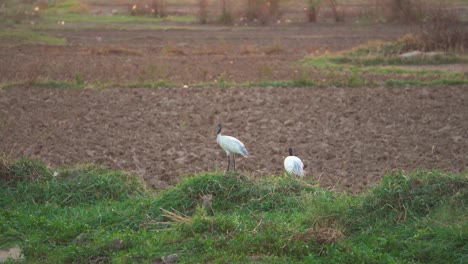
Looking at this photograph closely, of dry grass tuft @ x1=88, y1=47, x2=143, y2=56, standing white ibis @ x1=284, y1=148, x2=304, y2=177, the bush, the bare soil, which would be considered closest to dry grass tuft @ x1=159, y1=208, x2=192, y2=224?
Answer: standing white ibis @ x1=284, y1=148, x2=304, y2=177

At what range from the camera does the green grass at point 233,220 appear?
25.6ft

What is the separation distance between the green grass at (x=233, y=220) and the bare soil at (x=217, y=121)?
1710mm

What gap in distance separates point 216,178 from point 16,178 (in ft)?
9.13

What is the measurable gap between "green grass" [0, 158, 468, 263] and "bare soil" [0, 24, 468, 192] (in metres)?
1.71

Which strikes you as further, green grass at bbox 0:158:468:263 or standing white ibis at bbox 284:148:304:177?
standing white ibis at bbox 284:148:304:177

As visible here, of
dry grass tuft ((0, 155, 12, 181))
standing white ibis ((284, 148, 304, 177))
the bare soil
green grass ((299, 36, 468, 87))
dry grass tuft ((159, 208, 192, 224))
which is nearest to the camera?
dry grass tuft ((159, 208, 192, 224))

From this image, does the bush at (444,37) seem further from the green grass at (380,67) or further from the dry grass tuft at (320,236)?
the dry grass tuft at (320,236)

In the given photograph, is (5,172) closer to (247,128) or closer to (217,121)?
(247,128)

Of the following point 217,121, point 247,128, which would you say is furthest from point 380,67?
point 247,128

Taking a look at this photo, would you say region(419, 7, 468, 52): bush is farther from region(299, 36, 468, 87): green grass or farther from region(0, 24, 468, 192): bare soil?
region(0, 24, 468, 192): bare soil

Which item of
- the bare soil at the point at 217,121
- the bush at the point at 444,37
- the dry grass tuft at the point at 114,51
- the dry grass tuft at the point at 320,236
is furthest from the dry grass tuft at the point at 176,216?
the dry grass tuft at the point at 114,51

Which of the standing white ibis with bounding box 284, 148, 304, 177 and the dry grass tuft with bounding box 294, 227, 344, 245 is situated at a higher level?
the dry grass tuft with bounding box 294, 227, 344, 245

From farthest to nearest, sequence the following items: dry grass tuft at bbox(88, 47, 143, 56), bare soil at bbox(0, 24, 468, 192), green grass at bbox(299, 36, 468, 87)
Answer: dry grass tuft at bbox(88, 47, 143, 56), green grass at bbox(299, 36, 468, 87), bare soil at bbox(0, 24, 468, 192)

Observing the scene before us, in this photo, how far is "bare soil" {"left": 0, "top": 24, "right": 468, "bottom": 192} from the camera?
1301 cm
